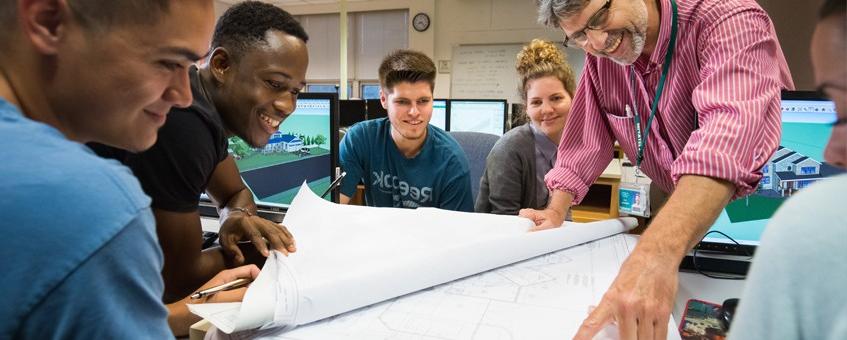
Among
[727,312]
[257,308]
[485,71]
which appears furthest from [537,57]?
[485,71]

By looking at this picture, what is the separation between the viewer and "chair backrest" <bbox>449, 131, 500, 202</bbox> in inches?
81.0

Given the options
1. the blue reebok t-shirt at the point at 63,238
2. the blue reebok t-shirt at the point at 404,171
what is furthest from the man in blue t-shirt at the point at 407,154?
the blue reebok t-shirt at the point at 63,238

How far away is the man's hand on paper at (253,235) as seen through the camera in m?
0.83

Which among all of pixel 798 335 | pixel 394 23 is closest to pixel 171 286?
pixel 798 335

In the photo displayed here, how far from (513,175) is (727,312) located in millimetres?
910

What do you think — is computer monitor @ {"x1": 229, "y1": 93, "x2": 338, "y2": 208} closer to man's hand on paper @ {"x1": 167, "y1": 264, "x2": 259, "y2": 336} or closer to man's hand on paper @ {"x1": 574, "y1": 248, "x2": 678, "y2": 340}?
man's hand on paper @ {"x1": 167, "y1": 264, "x2": 259, "y2": 336}

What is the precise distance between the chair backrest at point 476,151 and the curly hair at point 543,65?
0.35 meters

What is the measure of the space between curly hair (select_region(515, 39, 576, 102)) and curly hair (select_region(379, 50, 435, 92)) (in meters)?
0.35

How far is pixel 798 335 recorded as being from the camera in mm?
270

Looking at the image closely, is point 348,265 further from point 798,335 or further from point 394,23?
point 394,23

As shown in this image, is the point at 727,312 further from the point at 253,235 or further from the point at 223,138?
the point at 223,138

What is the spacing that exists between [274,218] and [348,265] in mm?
730

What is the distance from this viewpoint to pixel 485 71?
5629 millimetres

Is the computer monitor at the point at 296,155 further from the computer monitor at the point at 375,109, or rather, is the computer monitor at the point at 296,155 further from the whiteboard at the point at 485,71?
the whiteboard at the point at 485,71
